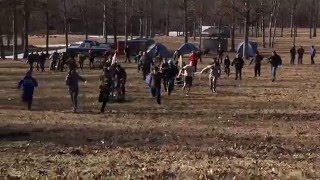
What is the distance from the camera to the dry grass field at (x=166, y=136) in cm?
1186

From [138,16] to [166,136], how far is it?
6710cm

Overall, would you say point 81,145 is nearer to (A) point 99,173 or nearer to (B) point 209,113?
(A) point 99,173

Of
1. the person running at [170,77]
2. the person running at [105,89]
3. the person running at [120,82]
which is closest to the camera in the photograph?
the person running at [105,89]

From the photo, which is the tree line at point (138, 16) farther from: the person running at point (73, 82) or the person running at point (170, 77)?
the person running at point (73, 82)

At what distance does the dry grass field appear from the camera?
38.9ft

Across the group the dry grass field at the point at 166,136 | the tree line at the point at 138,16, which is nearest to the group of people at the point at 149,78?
the dry grass field at the point at 166,136

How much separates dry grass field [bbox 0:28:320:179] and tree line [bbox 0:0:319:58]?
26.5 metres

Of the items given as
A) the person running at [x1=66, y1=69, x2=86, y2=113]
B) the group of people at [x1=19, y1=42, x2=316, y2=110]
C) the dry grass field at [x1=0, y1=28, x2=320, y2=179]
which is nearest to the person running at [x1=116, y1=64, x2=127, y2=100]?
the group of people at [x1=19, y1=42, x2=316, y2=110]

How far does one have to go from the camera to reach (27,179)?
1082 cm

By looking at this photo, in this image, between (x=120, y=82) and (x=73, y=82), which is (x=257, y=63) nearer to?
(x=120, y=82)

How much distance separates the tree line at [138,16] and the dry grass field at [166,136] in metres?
26.5

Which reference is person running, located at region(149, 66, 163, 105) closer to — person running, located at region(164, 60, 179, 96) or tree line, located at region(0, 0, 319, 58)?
person running, located at region(164, 60, 179, 96)

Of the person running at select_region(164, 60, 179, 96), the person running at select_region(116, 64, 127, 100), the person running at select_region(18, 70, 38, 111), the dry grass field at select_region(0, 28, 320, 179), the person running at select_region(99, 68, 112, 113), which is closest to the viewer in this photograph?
the dry grass field at select_region(0, 28, 320, 179)

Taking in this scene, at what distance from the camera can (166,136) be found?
16688 millimetres
